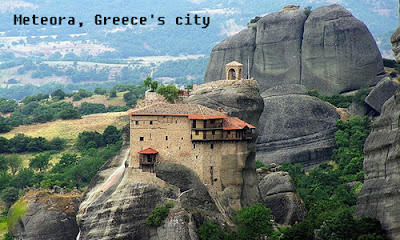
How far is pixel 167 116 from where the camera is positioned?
88750mm

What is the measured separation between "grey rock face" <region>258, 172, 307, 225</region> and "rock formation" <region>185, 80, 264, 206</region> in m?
3.99

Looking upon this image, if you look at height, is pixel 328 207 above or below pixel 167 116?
below

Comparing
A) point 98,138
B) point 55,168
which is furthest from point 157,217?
point 98,138

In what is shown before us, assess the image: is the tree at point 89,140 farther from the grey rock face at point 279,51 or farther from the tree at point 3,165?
the grey rock face at point 279,51

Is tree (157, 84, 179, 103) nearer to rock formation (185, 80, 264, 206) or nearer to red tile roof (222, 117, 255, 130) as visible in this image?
rock formation (185, 80, 264, 206)

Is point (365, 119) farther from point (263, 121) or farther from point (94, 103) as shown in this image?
point (94, 103)

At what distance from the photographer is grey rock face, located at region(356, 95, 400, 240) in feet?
251

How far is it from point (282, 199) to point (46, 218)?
61.3ft

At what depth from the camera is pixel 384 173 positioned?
78.2 meters

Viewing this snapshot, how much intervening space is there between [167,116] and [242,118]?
719 cm

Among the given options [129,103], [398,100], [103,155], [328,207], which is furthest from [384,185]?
[129,103]

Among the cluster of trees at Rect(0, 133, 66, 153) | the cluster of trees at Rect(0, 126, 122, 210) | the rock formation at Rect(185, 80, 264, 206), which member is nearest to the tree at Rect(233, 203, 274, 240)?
the rock formation at Rect(185, 80, 264, 206)

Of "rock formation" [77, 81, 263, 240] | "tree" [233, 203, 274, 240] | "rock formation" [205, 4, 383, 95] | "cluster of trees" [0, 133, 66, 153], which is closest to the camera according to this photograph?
"rock formation" [77, 81, 263, 240]

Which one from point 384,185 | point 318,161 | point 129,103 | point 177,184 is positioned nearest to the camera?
point 384,185
